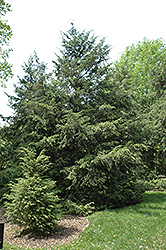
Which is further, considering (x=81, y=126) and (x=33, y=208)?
(x=81, y=126)

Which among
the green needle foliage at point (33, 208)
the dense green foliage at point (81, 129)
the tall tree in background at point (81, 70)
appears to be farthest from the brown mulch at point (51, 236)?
the tall tree in background at point (81, 70)

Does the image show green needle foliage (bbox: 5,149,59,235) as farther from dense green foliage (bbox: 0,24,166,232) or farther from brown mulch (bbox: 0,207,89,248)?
dense green foliage (bbox: 0,24,166,232)

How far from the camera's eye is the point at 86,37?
433 inches

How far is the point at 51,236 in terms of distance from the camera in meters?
6.43

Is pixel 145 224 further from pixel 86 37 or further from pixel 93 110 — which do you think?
pixel 86 37

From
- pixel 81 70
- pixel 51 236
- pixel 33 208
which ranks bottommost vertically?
pixel 51 236

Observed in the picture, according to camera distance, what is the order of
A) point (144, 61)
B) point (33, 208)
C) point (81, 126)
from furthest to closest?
point (144, 61)
point (81, 126)
point (33, 208)

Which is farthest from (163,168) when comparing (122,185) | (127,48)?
(127,48)

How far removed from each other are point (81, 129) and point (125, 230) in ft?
13.2

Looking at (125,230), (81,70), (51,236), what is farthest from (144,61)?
(51,236)

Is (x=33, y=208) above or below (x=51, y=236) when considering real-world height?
above

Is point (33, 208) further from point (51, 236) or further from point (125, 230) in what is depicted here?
point (125, 230)

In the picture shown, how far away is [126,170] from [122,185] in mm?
720

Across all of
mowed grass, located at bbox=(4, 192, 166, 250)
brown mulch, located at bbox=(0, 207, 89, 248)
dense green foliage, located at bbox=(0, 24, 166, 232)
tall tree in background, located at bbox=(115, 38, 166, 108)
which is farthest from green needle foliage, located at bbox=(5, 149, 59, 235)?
tall tree in background, located at bbox=(115, 38, 166, 108)
